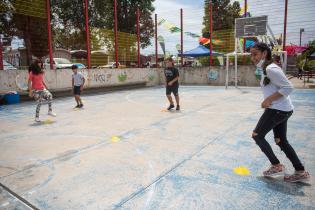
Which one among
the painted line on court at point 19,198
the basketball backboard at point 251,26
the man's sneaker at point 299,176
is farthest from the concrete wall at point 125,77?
the man's sneaker at point 299,176

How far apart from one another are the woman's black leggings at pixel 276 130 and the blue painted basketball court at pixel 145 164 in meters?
0.31

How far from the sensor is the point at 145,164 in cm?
386

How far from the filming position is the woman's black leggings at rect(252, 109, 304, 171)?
3078 millimetres

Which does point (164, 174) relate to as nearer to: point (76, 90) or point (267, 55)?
point (267, 55)

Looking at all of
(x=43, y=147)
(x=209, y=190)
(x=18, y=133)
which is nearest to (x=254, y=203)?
(x=209, y=190)

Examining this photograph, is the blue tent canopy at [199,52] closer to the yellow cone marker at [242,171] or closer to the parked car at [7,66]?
the parked car at [7,66]

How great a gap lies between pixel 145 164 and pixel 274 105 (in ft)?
6.47

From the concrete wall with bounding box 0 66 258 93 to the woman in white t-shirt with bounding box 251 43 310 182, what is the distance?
37.0ft

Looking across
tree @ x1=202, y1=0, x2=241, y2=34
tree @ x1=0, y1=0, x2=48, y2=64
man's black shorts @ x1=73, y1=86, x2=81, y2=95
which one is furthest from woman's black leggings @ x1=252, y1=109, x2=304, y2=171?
tree @ x1=202, y1=0, x2=241, y2=34

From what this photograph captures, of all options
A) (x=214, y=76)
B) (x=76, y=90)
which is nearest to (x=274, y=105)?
(x=76, y=90)

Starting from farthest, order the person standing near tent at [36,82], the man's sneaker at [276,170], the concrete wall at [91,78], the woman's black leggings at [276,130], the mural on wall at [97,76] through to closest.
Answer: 1. the mural on wall at [97,76]
2. the concrete wall at [91,78]
3. the person standing near tent at [36,82]
4. the man's sneaker at [276,170]
5. the woman's black leggings at [276,130]

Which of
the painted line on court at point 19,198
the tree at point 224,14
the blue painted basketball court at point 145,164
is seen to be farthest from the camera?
the tree at point 224,14

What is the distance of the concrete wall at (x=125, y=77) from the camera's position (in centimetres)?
1165

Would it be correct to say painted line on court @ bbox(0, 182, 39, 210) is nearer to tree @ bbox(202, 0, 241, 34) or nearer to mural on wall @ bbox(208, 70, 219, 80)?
mural on wall @ bbox(208, 70, 219, 80)
